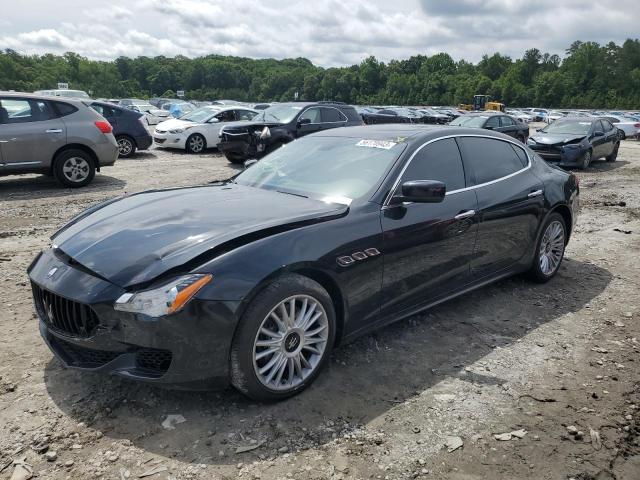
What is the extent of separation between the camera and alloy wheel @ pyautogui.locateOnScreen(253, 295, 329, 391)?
118 inches

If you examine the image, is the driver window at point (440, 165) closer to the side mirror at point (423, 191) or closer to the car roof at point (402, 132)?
the car roof at point (402, 132)

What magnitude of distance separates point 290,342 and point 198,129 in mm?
14162

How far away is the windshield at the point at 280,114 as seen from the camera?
13.6 meters

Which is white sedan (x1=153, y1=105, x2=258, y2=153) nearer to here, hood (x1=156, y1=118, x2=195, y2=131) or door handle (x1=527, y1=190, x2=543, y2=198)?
hood (x1=156, y1=118, x2=195, y2=131)

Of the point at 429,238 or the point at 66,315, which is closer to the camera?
the point at 66,315

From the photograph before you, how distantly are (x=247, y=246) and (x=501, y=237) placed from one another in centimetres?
256

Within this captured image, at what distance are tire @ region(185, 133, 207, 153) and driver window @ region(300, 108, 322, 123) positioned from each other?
423 centimetres

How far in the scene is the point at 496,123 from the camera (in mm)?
16266

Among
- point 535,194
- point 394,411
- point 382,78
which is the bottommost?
point 394,411

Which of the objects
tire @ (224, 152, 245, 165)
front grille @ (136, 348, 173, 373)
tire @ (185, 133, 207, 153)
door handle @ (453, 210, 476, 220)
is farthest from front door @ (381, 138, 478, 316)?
tire @ (185, 133, 207, 153)

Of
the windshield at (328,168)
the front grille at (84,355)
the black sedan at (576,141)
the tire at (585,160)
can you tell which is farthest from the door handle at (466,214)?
the tire at (585,160)

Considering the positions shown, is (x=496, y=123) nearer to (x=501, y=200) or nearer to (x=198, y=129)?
(x=198, y=129)

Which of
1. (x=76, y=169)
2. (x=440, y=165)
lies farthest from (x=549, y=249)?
(x=76, y=169)

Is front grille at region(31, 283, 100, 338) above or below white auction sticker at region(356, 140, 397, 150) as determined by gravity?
below
